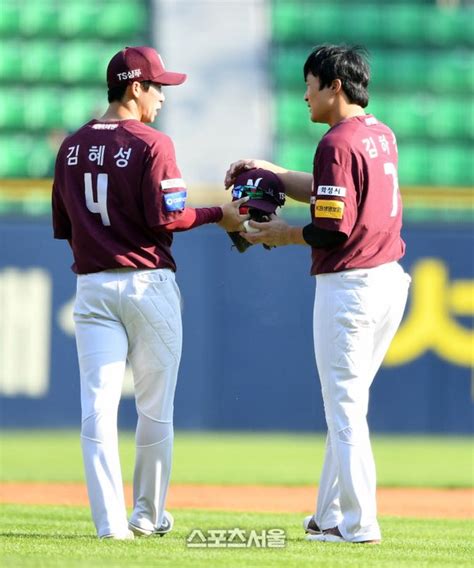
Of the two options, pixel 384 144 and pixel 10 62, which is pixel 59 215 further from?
pixel 10 62

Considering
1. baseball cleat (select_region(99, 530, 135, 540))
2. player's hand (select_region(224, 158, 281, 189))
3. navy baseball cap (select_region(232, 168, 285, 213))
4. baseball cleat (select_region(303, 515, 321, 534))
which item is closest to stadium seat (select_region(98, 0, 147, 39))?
player's hand (select_region(224, 158, 281, 189))

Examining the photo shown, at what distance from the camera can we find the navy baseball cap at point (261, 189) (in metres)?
5.21

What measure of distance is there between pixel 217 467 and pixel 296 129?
5.84 metres

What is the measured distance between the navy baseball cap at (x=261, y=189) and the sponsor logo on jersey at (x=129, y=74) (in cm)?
67

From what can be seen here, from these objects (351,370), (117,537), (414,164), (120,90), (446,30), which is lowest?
(117,537)

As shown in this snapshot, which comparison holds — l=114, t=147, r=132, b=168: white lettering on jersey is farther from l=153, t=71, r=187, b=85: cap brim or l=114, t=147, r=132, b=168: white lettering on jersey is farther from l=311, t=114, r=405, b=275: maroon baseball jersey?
l=311, t=114, r=405, b=275: maroon baseball jersey

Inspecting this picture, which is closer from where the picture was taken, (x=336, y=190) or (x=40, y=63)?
(x=336, y=190)

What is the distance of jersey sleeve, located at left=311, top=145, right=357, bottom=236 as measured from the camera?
184 inches

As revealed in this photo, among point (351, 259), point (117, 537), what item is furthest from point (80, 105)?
point (117, 537)

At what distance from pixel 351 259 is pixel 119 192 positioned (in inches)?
34.6

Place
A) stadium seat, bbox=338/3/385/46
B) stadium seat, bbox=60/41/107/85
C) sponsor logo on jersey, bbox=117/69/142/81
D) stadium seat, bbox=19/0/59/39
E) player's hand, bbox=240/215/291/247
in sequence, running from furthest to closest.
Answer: stadium seat, bbox=338/3/385/46 < stadium seat, bbox=19/0/59/39 < stadium seat, bbox=60/41/107/85 < player's hand, bbox=240/215/291/247 < sponsor logo on jersey, bbox=117/69/142/81

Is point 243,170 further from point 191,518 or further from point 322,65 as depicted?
point 191,518

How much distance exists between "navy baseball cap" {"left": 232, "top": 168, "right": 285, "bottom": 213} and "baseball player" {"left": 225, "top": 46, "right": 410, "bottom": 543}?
0.95 feet

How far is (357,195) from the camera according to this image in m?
4.79
